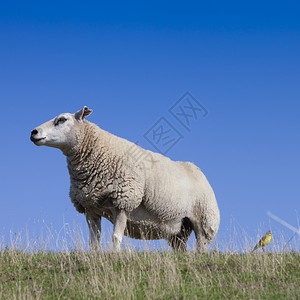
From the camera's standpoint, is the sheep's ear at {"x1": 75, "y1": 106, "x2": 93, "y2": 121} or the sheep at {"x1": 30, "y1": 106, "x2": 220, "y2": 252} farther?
the sheep's ear at {"x1": 75, "y1": 106, "x2": 93, "y2": 121}

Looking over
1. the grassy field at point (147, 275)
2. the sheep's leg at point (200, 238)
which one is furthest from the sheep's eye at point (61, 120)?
the sheep's leg at point (200, 238)

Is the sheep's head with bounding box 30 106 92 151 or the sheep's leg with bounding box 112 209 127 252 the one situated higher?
the sheep's head with bounding box 30 106 92 151

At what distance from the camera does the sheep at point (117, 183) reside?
10.9 metres

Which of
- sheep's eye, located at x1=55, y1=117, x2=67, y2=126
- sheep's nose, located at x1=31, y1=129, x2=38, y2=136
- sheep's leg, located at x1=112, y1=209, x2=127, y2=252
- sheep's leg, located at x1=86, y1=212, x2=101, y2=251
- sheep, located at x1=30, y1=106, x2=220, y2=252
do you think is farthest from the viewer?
sheep's leg, located at x1=86, y1=212, x2=101, y2=251

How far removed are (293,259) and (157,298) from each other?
3.92 meters

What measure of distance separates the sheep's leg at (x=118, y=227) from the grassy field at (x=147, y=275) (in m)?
0.56

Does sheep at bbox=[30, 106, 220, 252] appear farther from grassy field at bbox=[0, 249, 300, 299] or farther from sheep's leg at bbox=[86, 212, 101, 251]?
grassy field at bbox=[0, 249, 300, 299]

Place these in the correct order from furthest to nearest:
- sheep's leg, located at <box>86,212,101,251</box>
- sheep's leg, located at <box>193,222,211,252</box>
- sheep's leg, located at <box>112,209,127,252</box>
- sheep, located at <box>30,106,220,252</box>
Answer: sheep's leg, located at <box>193,222,211,252</box>, sheep's leg, located at <box>86,212,101,251</box>, sheep, located at <box>30,106,220,252</box>, sheep's leg, located at <box>112,209,127,252</box>

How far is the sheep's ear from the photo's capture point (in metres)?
11.1

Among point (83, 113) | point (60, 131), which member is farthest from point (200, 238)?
point (60, 131)

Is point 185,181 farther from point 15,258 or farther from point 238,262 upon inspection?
point 15,258

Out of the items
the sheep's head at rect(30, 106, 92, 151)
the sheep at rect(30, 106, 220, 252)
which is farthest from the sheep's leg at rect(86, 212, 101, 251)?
the sheep's head at rect(30, 106, 92, 151)

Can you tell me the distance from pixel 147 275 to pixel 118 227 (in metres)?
2.11

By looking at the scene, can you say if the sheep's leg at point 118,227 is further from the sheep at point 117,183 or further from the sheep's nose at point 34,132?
the sheep's nose at point 34,132
